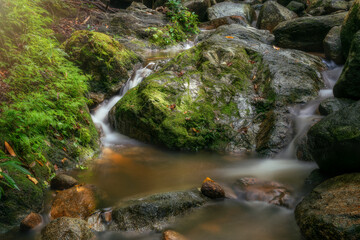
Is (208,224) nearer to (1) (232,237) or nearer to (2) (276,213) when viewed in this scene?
(1) (232,237)

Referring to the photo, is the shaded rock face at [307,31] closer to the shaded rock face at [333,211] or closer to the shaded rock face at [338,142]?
the shaded rock face at [338,142]

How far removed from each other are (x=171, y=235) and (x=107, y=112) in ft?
14.4

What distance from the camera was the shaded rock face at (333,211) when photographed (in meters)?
2.46

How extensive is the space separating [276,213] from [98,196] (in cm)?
248

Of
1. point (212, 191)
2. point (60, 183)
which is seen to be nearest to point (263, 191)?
point (212, 191)

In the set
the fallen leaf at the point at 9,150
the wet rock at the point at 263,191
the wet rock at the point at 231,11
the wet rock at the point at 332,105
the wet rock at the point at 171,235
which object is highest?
the wet rock at the point at 231,11

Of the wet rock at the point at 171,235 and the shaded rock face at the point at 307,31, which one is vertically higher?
the shaded rock face at the point at 307,31

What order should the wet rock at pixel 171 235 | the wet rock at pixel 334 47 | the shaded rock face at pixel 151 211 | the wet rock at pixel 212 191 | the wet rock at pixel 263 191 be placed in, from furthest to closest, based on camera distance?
the wet rock at pixel 334 47, the wet rock at pixel 212 191, the wet rock at pixel 263 191, the shaded rock face at pixel 151 211, the wet rock at pixel 171 235

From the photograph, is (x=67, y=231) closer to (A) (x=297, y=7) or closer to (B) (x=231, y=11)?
(B) (x=231, y=11)

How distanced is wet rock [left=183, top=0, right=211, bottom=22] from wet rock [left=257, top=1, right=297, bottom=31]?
3.85 metres

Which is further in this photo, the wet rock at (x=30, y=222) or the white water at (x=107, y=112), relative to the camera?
the white water at (x=107, y=112)

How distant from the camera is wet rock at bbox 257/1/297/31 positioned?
12890mm

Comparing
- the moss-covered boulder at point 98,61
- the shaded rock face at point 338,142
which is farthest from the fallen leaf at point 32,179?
the shaded rock face at point 338,142

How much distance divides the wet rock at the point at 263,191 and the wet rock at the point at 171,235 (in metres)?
1.22
